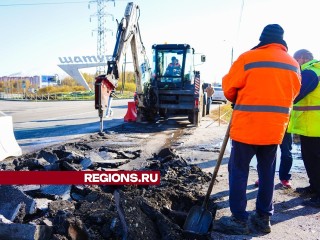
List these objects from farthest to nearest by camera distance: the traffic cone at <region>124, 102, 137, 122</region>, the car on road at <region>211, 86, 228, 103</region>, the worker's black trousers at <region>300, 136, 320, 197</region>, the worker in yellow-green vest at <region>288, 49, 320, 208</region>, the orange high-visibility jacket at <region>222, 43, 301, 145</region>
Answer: the car on road at <region>211, 86, 228, 103</region> < the traffic cone at <region>124, 102, 137, 122</region> < the worker's black trousers at <region>300, 136, 320, 197</region> < the worker in yellow-green vest at <region>288, 49, 320, 208</region> < the orange high-visibility jacket at <region>222, 43, 301, 145</region>

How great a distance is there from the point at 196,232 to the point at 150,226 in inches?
20.3

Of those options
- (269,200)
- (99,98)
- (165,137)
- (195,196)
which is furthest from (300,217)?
(165,137)

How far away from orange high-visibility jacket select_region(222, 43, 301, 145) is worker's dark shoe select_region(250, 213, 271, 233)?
88cm

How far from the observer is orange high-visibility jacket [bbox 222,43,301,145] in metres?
3.73

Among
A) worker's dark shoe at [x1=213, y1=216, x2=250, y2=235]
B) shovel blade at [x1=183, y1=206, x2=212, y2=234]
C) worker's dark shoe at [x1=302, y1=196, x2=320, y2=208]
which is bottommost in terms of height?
worker's dark shoe at [x1=302, y1=196, x2=320, y2=208]

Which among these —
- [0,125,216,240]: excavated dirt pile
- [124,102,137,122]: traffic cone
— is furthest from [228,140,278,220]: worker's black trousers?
[124,102,137,122]: traffic cone

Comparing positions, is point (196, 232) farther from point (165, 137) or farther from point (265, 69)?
point (165, 137)

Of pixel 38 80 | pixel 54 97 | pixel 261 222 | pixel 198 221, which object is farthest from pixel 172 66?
pixel 38 80

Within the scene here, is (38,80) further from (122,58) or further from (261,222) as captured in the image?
(261,222)

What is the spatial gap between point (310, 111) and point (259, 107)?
5.35 ft

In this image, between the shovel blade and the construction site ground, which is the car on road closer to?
the construction site ground

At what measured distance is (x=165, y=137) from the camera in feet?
37.0

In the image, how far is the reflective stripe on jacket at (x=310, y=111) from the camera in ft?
16.0

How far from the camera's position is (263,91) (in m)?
3.73
